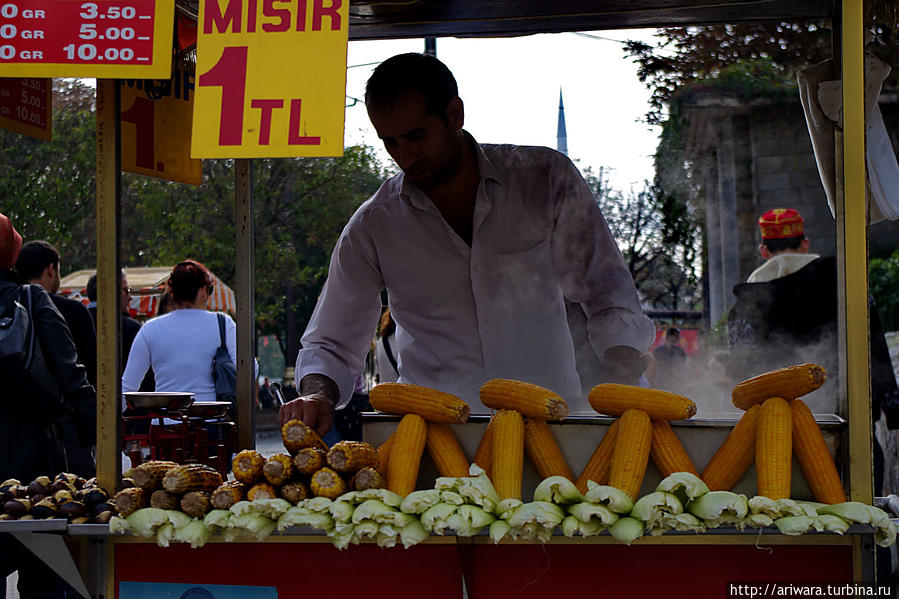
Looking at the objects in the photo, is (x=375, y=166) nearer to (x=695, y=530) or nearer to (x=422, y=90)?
(x=422, y=90)

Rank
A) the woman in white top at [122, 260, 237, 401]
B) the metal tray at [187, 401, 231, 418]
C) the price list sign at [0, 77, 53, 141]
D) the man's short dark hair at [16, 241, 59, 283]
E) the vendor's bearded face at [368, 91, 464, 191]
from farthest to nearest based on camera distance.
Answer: the woman in white top at [122, 260, 237, 401], the man's short dark hair at [16, 241, 59, 283], the metal tray at [187, 401, 231, 418], the price list sign at [0, 77, 53, 141], the vendor's bearded face at [368, 91, 464, 191]

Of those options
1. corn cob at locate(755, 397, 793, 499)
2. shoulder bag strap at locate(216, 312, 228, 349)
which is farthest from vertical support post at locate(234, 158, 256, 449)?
shoulder bag strap at locate(216, 312, 228, 349)

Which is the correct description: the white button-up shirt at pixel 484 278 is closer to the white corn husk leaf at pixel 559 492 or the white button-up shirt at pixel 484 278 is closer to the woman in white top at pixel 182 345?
the white corn husk leaf at pixel 559 492

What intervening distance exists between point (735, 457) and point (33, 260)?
381cm

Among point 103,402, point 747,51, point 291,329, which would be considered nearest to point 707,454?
point 103,402

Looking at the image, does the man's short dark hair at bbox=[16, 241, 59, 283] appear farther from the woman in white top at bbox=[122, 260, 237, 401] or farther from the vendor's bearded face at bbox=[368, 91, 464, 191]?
the vendor's bearded face at bbox=[368, 91, 464, 191]

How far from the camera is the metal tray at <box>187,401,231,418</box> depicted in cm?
366

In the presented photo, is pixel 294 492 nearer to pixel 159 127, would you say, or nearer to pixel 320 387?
pixel 320 387

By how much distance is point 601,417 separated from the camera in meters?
2.60

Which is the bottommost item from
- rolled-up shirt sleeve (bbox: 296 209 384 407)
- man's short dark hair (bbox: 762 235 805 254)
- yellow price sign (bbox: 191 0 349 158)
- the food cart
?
the food cart

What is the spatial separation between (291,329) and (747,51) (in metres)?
15.2

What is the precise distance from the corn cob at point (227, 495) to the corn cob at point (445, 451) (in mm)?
528

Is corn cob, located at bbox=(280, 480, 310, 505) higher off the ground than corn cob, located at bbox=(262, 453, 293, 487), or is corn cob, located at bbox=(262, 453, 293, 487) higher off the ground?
corn cob, located at bbox=(262, 453, 293, 487)

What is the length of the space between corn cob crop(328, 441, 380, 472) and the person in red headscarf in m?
2.04
